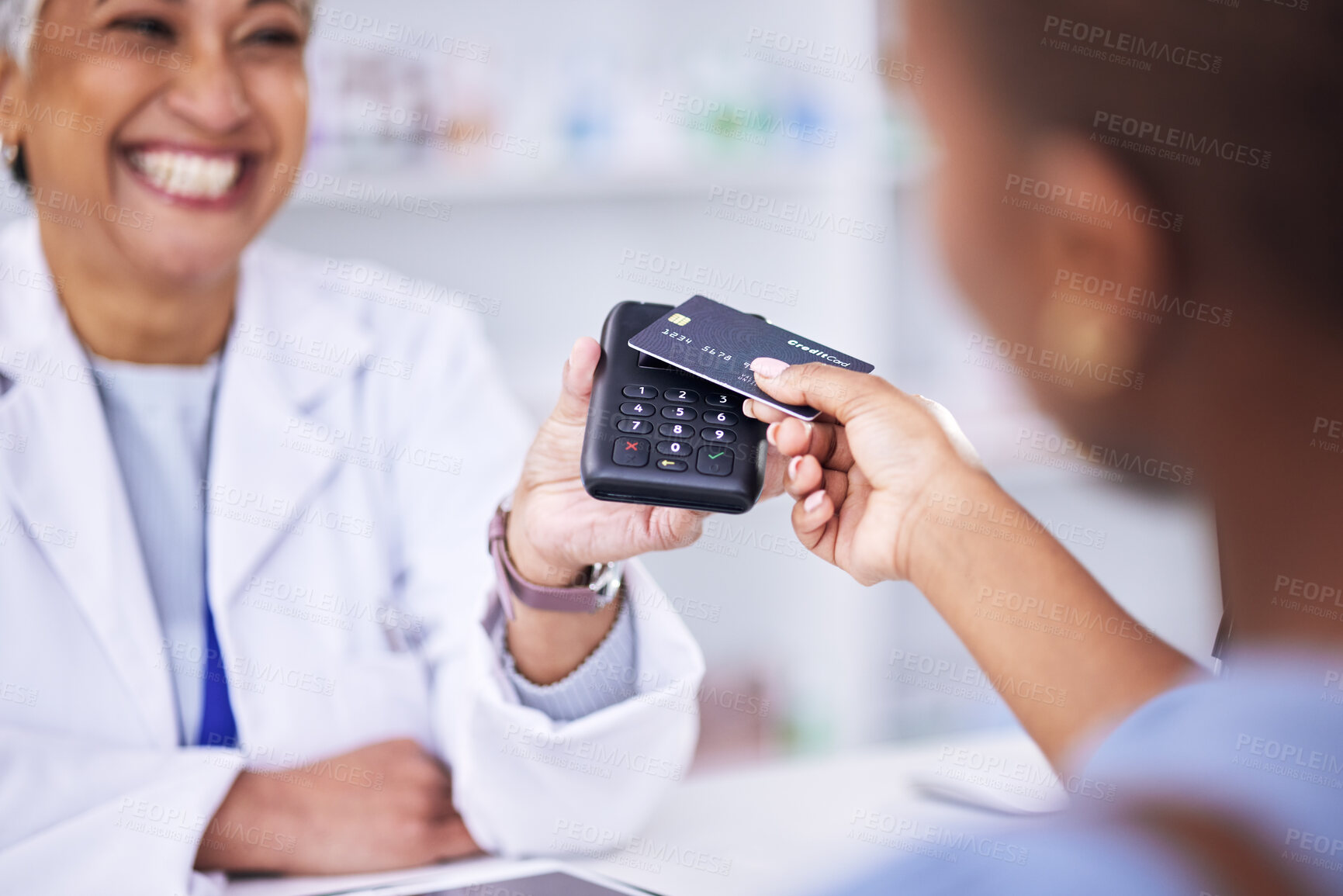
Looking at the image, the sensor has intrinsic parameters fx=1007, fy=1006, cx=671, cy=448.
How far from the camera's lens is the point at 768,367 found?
0.57m

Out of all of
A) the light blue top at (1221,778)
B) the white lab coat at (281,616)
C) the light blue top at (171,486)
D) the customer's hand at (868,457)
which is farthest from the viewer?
the light blue top at (171,486)

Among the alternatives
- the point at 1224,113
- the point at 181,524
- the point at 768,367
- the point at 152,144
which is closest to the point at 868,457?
the point at 768,367

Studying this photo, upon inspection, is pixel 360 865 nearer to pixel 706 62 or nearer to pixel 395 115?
pixel 395 115

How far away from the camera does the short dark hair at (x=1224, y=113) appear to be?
1.33ft

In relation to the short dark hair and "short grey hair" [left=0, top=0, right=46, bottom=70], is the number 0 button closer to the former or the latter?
the short dark hair

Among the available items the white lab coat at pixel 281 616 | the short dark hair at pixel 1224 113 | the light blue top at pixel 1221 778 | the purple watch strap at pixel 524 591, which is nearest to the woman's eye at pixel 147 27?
the white lab coat at pixel 281 616

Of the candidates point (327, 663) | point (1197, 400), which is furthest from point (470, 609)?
point (1197, 400)

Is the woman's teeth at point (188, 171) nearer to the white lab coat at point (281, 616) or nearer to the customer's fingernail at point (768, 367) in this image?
the white lab coat at point (281, 616)

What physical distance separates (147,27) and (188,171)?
113 millimetres

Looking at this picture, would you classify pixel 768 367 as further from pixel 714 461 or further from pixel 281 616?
pixel 281 616

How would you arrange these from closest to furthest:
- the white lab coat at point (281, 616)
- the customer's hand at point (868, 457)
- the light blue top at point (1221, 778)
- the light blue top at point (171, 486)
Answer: the light blue top at point (1221, 778) < the customer's hand at point (868, 457) < the white lab coat at point (281, 616) < the light blue top at point (171, 486)

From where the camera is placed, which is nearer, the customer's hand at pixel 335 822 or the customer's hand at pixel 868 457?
the customer's hand at pixel 868 457

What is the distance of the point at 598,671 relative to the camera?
74 centimetres

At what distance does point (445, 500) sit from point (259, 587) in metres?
0.17
